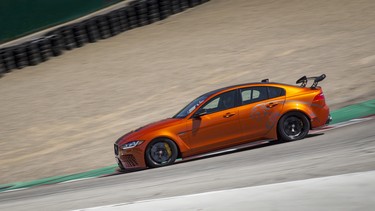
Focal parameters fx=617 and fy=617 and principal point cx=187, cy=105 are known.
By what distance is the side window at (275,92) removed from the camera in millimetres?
11039

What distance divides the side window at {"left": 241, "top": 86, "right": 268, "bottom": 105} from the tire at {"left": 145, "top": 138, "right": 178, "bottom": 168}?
59.4 inches

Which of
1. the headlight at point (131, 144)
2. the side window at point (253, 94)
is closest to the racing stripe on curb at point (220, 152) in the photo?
the headlight at point (131, 144)

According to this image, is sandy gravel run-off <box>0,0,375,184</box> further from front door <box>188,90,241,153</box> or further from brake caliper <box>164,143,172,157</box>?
front door <box>188,90,241,153</box>

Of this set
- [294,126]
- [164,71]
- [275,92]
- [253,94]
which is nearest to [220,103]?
[253,94]

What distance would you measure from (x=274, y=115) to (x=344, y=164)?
4129 mm

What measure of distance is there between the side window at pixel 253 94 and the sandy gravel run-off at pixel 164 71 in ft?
11.4

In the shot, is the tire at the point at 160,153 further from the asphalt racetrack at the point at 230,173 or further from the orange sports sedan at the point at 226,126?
the asphalt racetrack at the point at 230,173

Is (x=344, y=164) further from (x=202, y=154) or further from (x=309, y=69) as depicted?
(x=309, y=69)

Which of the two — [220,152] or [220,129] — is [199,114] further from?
[220,152]

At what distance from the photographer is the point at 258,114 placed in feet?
35.5

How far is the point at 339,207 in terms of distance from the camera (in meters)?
4.29

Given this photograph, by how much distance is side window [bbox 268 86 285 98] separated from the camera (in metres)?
11.0

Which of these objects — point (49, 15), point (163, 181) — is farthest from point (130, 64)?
point (163, 181)

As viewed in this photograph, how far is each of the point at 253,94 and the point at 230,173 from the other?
3.42 metres
